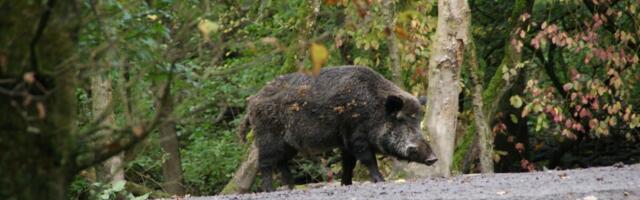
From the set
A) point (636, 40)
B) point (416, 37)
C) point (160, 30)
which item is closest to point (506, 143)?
point (636, 40)

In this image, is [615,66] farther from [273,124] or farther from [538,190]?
[538,190]

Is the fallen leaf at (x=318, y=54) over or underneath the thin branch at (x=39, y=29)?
underneath

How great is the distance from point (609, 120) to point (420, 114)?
508 centimetres

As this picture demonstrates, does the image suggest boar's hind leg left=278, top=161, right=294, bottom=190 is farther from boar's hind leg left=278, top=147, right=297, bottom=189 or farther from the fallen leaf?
the fallen leaf

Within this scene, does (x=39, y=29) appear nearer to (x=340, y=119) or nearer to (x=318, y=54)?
(x=318, y=54)

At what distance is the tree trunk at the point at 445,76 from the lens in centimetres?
1262

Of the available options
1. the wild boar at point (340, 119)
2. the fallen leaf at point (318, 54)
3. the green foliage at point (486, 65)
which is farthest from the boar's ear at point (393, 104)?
the fallen leaf at point (318, 54)

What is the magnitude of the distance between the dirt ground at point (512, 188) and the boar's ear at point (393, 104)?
1.37 meters

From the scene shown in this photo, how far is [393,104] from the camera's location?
40.2 feet

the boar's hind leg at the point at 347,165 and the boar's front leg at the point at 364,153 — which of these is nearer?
the boar's front leg at the point at 364,153

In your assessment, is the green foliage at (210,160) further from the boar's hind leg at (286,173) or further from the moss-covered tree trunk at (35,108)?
the moss-covered tree trunk at (35,108)

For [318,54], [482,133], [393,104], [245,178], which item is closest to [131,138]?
[318,54]

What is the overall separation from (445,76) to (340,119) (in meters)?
1.28

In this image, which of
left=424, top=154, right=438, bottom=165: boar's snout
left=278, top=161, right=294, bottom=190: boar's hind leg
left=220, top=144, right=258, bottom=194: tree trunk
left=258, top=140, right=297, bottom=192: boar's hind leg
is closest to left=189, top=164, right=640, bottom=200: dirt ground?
left=424, top=154, right=438, bottom=165: boar's snout
